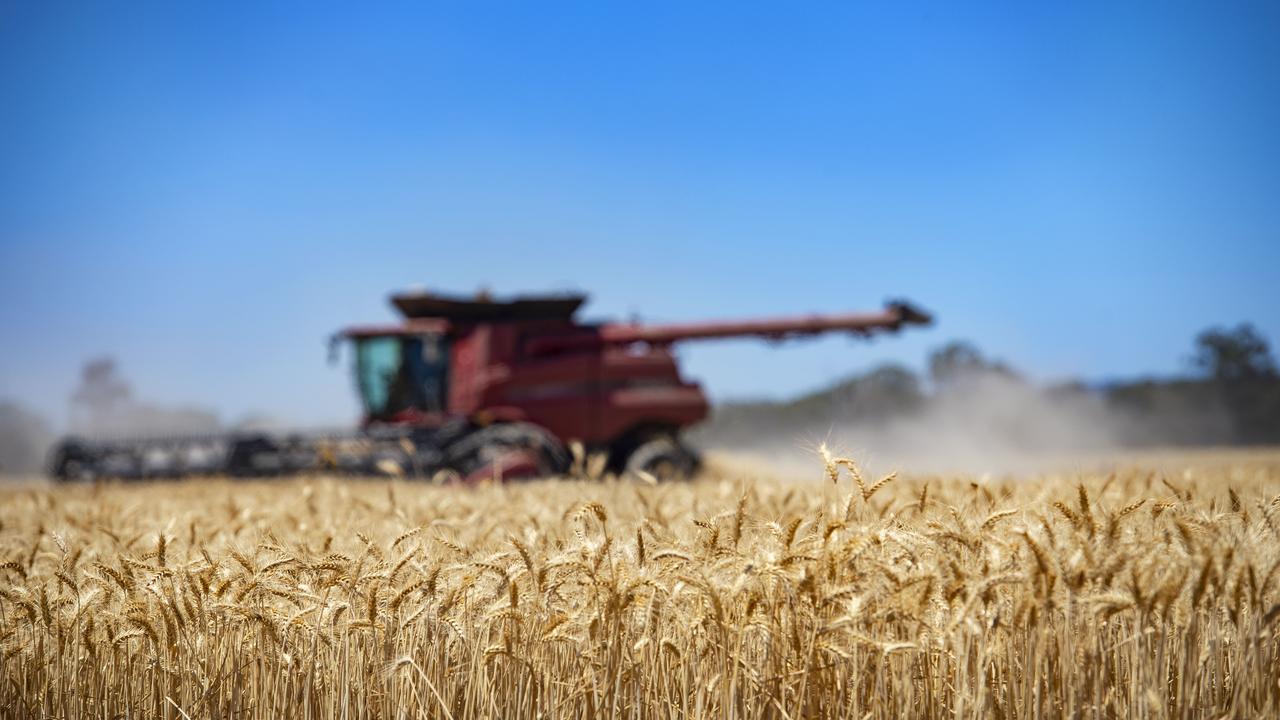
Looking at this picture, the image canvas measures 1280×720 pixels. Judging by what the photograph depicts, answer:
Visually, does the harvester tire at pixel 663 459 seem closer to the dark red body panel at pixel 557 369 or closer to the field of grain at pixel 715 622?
the dark red body panel at pixel 557 369

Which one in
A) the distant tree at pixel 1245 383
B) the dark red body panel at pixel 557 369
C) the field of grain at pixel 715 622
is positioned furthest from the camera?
the distant tree at pixel 1245 383

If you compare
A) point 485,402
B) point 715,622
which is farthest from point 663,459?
point 715,622

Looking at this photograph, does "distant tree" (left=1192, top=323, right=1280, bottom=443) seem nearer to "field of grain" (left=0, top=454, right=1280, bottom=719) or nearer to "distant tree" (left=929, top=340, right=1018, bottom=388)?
"distant tree" (left=929, top=340, right=1018, bottom=388)

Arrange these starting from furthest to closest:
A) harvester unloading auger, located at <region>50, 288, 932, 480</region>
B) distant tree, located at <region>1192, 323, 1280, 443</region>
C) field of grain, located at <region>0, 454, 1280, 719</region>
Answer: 1. distant tree, located at <region>1192, 323, 1280, 443</region>
2. harvester unloading auger, located at <region>50, 288, 932, 480</region>
3. field of grain, located at <region>0, 454, 1280, 719</region>

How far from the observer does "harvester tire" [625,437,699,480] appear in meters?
11.4

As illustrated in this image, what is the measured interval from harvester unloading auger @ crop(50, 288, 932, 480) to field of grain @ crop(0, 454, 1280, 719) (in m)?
7.69

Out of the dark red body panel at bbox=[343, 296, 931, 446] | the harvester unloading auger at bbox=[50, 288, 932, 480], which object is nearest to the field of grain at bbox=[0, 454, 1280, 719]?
the harvester unloading auger at bbox=[50, 288, 932, 480]

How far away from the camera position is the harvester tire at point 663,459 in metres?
11.4

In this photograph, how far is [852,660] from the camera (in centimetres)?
261

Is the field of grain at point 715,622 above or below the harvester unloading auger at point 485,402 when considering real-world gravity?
below

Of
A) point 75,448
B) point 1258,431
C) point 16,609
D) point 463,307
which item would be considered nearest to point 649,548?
point 16,609

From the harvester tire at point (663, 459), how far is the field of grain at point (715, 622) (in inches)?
313

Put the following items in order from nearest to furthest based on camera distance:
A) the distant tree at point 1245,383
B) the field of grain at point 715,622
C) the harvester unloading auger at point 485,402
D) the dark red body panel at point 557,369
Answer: the field of grain at point 715,622
the harvester unloading auger at point 485,402
the dark red body panel at point 557,369
the distant tree at point 1245,383

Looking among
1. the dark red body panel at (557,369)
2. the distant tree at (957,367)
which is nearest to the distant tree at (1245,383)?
the distant tree at (957,367)
